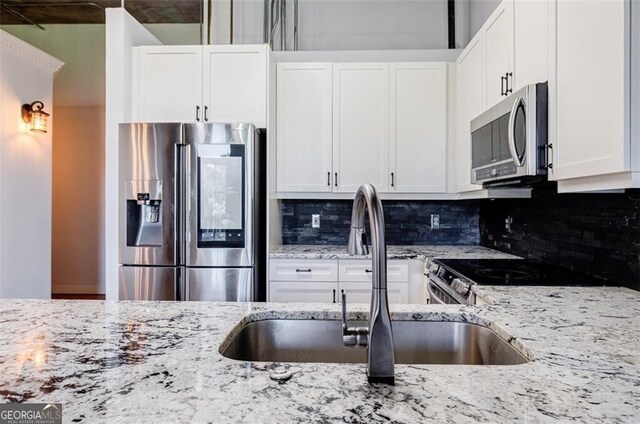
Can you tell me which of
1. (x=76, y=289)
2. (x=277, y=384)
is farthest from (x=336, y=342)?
(x=76, y=289)

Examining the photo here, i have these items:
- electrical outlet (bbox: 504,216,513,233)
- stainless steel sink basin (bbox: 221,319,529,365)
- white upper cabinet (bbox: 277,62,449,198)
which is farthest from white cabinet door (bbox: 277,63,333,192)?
stainless steel sink basin (bbox: 221,319,529,365)

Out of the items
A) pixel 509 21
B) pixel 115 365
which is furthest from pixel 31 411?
pixel 509 21

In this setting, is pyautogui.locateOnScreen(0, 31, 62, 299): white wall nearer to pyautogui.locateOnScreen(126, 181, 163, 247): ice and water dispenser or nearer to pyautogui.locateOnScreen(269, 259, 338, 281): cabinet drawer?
pyautogui.locateOnScreen(126, 181, 163, 247): ice and water dispenser

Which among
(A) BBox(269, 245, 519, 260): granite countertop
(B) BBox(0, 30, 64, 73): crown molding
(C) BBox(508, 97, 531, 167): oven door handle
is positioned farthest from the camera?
(B) BBox(0, 30, 64, 73): crown molding

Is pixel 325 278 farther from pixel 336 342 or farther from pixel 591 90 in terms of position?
pixel 591 90

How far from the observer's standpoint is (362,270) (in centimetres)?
286

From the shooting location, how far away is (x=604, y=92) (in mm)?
1342

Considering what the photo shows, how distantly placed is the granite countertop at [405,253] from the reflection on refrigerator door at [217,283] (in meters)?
0.29

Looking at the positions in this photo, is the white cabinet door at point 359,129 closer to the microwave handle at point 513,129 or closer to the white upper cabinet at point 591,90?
the microwave handle at point 513,129

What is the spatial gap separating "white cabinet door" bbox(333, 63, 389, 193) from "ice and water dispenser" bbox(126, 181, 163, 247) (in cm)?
131


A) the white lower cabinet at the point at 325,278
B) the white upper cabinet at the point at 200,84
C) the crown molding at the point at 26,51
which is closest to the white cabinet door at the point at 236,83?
the white upper cabinet at the point at 200,84

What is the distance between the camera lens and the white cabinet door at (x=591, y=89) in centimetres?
126

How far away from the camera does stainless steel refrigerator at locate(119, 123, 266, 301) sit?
2646mm

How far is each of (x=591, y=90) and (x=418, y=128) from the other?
172cm
